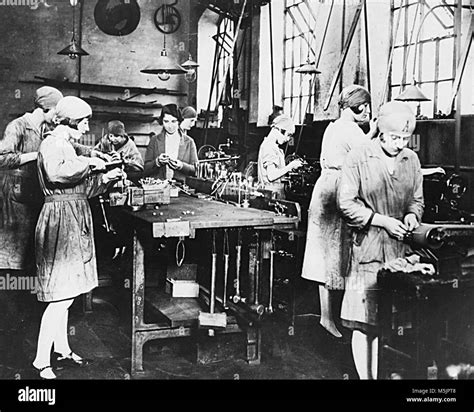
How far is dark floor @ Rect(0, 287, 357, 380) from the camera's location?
3.18 metres

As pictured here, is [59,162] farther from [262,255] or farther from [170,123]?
[170,123]

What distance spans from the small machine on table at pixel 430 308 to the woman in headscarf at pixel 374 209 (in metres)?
0.11

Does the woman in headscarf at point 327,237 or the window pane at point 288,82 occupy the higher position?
the window pane at point 288,82

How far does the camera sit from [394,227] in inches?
106

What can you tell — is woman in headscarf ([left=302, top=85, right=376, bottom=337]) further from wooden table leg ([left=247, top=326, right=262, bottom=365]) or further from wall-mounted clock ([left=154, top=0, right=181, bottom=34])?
wall-mounted clock ([left=154, top=0, right=181, bottom=34])

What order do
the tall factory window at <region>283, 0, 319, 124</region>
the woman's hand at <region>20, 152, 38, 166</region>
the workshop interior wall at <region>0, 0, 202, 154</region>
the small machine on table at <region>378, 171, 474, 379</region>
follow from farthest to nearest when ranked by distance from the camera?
the workshop interior wall at <region>0, 0, 202, 154</region> < the tall factory window at <region>283, 0, 319, 124</region> < the woman's hand at <region>20, 152, 38, 166</region> < the small machine on table at <region>378, 171, 474, 379</region>

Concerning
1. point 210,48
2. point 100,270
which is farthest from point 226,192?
point 210,48

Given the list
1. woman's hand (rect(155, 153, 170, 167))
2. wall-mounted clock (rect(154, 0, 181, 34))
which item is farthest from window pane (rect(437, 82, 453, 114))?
wall-mounted clock (rect(154, 0, 181, 34))

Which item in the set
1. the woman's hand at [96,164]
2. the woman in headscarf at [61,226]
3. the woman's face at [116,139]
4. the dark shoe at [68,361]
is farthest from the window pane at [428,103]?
the dark shoe at [68,361]

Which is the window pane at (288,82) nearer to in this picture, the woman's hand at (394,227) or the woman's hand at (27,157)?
the woman's hand at (27,157)

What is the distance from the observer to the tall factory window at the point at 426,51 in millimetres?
5270

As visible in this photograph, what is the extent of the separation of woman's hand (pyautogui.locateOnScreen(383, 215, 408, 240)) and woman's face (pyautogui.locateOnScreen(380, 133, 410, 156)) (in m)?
0.32

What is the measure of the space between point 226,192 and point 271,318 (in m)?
0.99
